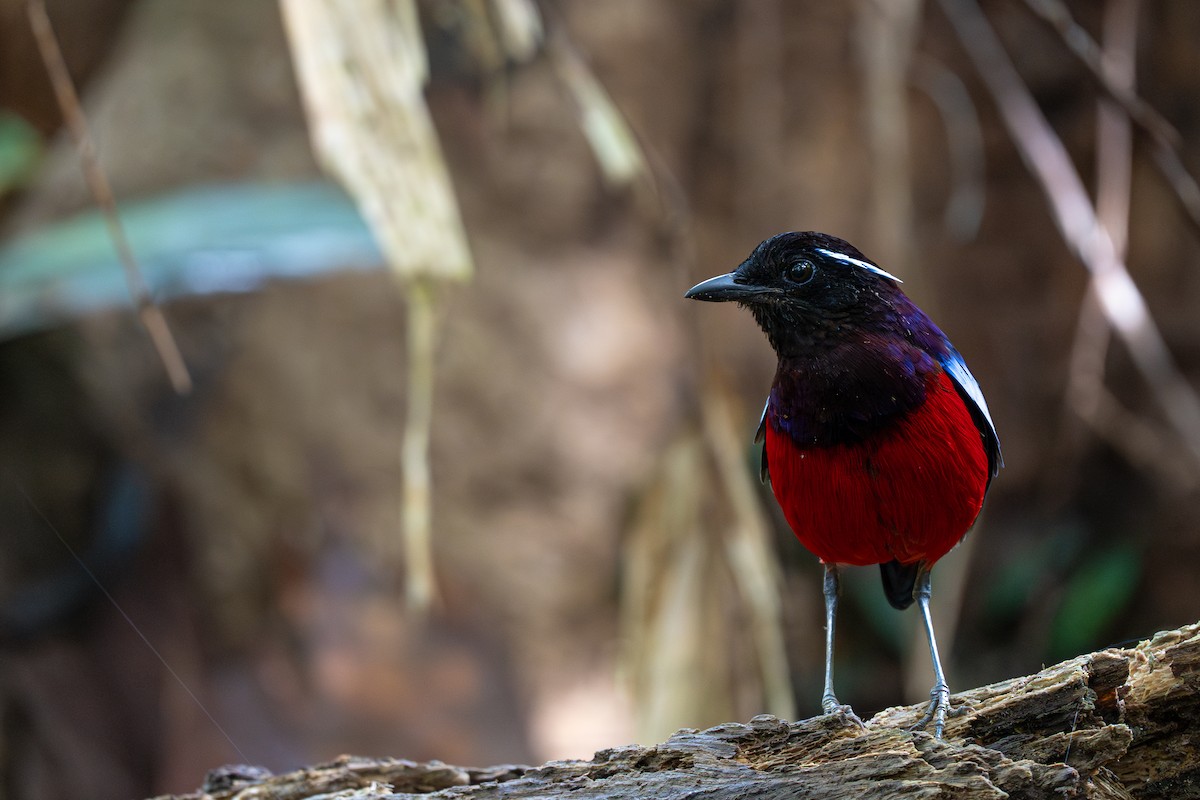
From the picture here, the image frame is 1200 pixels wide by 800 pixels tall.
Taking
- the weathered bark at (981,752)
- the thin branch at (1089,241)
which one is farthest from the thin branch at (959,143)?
the weathered bark at (981,752)

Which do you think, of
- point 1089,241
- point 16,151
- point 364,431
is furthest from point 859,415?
point 16,151

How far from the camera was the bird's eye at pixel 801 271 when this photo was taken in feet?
6.41

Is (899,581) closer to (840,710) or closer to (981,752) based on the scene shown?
(840,710)

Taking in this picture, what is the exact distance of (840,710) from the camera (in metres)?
1.77

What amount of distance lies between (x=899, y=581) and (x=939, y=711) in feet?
1.63

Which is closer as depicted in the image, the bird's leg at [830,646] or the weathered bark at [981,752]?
the weathered bark at [981,752]

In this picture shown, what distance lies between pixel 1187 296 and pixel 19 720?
20.9 ft

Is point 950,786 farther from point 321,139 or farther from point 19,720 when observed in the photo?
point 19,720

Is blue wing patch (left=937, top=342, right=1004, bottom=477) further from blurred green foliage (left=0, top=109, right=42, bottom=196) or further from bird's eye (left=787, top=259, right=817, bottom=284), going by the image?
blurred green foliage (left=0, top=109, right=42, bottom=196)

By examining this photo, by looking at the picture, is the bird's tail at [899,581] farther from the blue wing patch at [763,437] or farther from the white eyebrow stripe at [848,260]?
the white eyebrow stripe at [848,260]

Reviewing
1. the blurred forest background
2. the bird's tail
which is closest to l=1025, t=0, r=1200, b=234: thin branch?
the blurred forest background

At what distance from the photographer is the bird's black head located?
6.31 ft

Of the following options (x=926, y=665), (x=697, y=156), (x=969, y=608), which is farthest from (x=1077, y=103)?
(x=926, y=665)

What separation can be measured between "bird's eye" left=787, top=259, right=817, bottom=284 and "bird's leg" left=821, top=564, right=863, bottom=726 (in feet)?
2.10
